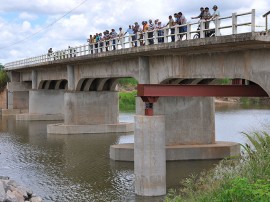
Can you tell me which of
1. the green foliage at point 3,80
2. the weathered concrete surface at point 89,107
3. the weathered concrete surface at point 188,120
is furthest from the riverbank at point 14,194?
the green foliage at point 3,80

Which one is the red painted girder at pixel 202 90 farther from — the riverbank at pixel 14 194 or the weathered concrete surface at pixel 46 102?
the weathered concrete surface at pixel 46 102

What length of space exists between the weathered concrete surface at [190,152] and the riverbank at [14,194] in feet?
32.9

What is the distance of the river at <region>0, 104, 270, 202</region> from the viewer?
74.8ft

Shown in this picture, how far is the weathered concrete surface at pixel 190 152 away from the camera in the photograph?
30234mm

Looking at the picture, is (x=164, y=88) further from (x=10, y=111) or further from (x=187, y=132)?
(x=10, y=111)

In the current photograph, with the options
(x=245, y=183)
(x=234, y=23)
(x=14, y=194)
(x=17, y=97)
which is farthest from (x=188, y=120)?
(x=17, y=97)

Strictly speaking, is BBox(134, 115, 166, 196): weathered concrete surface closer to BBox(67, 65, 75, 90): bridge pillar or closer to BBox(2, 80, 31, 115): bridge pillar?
BBox(67, 65, 75, 90): bridge pillar

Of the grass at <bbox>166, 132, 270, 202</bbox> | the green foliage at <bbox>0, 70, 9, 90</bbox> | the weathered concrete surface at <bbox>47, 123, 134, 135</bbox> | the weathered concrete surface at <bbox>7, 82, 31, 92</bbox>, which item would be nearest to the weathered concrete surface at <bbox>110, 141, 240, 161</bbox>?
the grass at <bbox>166, 132, 270, 202</bbox>

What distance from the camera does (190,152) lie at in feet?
99.3

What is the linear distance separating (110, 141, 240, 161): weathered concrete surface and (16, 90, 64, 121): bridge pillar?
111 ft

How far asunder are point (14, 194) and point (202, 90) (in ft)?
29.5

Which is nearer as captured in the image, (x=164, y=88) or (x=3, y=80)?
(x=164, y=88)

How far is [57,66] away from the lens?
5362 cm

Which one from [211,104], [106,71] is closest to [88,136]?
[106,71]
